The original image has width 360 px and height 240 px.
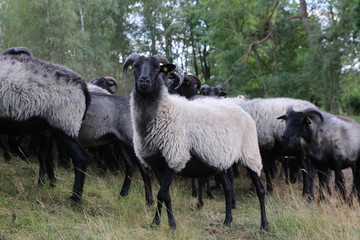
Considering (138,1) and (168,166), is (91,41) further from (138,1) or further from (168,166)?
(168,166)

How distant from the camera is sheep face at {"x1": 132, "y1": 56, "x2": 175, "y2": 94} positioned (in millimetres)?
5348

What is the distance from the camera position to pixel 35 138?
9.80 metres

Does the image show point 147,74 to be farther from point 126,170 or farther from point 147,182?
point 126,170

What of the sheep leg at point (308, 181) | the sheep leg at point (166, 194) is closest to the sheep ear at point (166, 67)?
the sheep leg at point (166, 194)

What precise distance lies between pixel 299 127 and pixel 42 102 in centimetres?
482

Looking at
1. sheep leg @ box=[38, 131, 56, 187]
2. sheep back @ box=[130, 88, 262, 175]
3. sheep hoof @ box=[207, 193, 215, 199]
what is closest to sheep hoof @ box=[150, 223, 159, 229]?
sheep back @ box=[130, 88, 262, 175]

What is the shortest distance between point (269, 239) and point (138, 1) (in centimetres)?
3258

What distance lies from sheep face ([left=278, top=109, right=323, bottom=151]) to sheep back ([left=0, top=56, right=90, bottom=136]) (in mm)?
3947

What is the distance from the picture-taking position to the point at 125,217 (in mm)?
5699

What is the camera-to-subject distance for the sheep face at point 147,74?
5348mm

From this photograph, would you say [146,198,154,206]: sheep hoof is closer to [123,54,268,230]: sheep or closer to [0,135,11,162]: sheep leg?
[123,54,268,230]: sheep

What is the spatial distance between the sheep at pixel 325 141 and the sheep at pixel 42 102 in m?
4.04

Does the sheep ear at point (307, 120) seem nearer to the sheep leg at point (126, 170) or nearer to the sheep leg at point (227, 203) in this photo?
the sheep leg at point (227, 203)

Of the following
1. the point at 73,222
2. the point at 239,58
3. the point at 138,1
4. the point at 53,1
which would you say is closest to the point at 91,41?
the point at 53,1
